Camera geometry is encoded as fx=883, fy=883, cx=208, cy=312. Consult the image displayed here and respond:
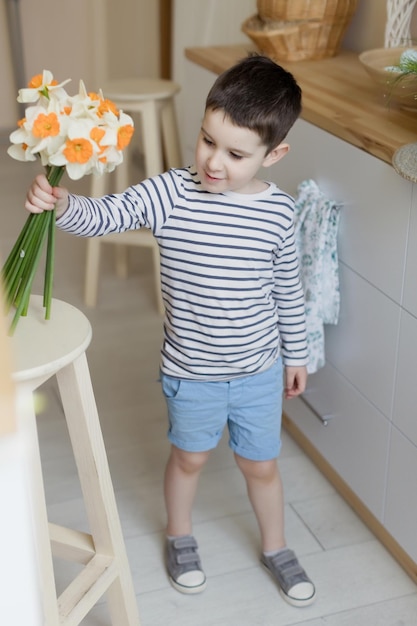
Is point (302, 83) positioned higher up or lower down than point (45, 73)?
lower down

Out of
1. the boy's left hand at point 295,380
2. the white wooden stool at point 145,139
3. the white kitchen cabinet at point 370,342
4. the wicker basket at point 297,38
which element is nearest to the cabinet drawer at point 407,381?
the white kitchen cabinet at point 370,342

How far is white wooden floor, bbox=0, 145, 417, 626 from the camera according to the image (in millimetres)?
1597

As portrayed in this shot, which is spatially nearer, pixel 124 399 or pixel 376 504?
pixel 376 504

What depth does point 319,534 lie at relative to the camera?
70.4 inches

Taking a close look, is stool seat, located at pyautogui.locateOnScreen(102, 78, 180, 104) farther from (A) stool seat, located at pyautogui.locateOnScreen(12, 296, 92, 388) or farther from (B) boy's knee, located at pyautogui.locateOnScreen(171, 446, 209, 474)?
(A) stool seat, located at pyautogui.locateOnScreen(12, 296, 92, 388)

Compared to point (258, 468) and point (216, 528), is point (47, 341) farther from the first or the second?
point (216, 528)

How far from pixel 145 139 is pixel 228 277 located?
122 cm

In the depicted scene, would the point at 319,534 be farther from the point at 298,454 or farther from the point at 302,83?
the point at 302,83

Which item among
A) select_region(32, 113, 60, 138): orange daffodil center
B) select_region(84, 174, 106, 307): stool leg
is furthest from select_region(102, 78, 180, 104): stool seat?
select_region(32, 113, 60, 138): orange daffodil center

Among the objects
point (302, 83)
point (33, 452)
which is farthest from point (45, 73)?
point (302, 83)

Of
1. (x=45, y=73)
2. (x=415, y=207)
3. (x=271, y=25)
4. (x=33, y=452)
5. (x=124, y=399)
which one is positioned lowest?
(x=124, y=399)

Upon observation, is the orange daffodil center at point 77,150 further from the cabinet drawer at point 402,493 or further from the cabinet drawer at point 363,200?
the cabinet drawer at point 402,493

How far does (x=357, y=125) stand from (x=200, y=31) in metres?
1.70

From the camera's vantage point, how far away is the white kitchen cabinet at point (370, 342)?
4.98 ft
